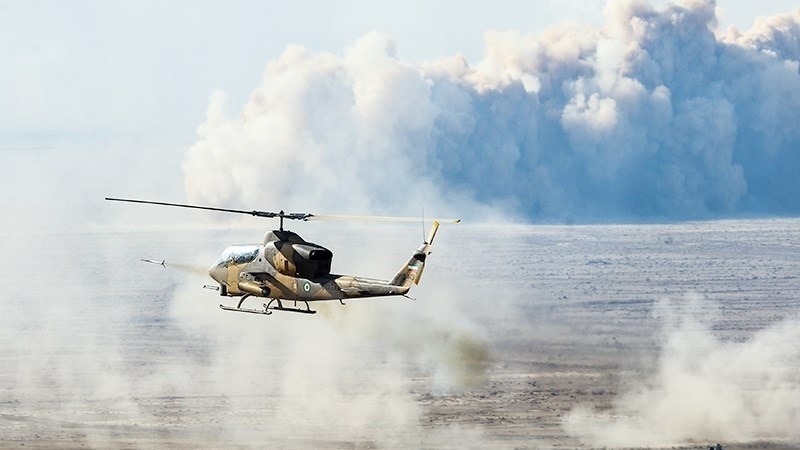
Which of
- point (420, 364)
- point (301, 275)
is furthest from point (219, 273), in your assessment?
point (420, 364)

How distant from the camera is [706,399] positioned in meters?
123

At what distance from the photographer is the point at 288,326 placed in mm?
144375

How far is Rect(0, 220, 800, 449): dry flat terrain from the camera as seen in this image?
115562mm

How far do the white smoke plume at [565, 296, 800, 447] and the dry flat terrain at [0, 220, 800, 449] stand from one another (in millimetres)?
233

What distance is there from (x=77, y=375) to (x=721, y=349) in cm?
6001

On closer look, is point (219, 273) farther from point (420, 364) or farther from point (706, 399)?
point (420, 364)

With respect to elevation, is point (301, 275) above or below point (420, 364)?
above

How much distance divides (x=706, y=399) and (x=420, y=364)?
82.8ft

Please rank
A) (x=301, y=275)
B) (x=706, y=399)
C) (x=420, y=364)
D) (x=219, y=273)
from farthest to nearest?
(x=420, y=364) → (x=706, y=399) → (x=219, y=273) → (x=301, y=275)

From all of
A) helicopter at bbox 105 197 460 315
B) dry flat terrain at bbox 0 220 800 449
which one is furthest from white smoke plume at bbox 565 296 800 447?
helicopter at bbox 105 197 460 315

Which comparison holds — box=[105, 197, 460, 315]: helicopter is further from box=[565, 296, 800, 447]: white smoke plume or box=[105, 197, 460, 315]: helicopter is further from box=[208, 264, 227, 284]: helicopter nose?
box=[565, 296, 800, 447]: white smoke plume

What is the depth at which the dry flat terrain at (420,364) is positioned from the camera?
379 ft

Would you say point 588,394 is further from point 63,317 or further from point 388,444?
point 63,317

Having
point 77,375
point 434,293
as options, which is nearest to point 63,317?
point 77,375
